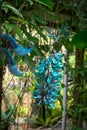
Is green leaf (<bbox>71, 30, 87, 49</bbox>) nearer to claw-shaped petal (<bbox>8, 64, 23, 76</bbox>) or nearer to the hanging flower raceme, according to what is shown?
claw-shaped petal (<bbox>8, 64, 23, 76</bbox>)

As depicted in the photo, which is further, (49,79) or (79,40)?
(49,79)

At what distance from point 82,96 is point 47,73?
0.76 meters

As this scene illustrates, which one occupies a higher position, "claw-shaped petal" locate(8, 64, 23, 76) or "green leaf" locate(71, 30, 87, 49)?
"green leaf" locate(71, 30, 87, 49)

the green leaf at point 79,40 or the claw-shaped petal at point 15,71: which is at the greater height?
the green leaf at point 79,40

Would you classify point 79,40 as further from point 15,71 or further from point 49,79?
point 49,79

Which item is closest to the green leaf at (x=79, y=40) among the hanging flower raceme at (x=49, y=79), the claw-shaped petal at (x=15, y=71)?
the claw-shaped petal at (x=15, y=71)

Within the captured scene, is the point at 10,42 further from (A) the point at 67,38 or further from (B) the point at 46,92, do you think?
(A) the point at 67,38

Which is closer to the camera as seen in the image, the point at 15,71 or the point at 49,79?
Answer: the point at 15,71

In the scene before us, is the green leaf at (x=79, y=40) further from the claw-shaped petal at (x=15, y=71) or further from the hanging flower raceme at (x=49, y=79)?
the hanging flower raceme at (x=49, y=79)

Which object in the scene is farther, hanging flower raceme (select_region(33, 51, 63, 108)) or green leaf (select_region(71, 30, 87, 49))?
hanging flower raceme (select_region(33, 51, 63, 108))

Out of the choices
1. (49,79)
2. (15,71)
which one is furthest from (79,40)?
(49,79)

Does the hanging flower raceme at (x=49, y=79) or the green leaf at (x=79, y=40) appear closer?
the green leaf at (x=79, y=40)

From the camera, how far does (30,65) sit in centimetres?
107

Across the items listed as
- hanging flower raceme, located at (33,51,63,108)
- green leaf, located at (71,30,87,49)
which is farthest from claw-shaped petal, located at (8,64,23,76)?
hanging flower raceme, located at (33,51,63,108)
